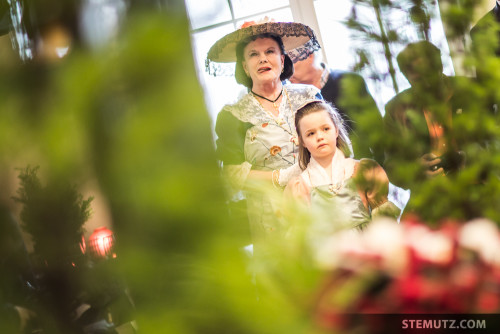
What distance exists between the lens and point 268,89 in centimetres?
95

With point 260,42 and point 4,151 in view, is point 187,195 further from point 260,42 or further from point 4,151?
point 260,42

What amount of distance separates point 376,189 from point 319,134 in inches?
6.7

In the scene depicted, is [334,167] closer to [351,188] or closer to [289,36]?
[351,188]

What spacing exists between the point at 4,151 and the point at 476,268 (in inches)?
31.2

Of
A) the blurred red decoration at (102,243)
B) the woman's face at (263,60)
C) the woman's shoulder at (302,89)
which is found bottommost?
the blurred red decoration at (102,243)

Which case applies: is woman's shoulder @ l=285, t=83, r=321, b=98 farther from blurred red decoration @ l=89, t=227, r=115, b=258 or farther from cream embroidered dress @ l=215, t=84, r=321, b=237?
blurred red decoration @ l=89, t=227, r=115, b=258

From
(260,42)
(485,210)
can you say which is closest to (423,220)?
(485,210)

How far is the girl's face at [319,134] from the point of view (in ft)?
3.11

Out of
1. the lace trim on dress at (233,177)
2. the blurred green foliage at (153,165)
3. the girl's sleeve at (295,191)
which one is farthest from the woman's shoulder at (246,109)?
the blurred green foliage at (153,165)

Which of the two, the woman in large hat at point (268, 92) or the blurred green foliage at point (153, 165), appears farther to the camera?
the woman in large hat at point (268, 92)

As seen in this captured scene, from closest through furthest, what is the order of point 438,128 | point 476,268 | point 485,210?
point 476,268, point 485,210, point 438,128

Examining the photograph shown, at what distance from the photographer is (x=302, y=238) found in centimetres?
10

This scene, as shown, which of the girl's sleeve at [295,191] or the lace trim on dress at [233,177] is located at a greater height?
the lace trim on dress at [233,177]

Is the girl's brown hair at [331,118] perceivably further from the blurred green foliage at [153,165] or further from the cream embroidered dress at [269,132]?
the blurred green foliage at [153,165]
